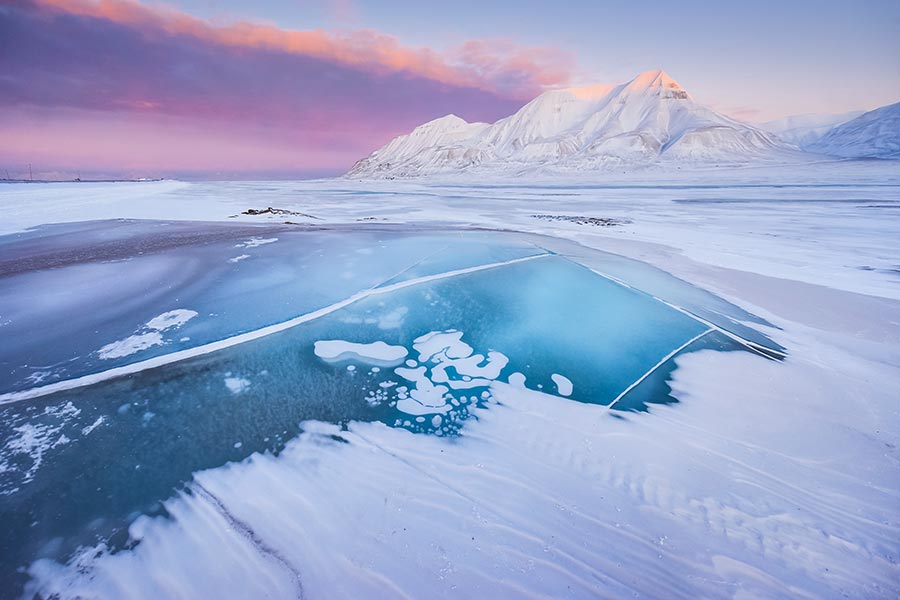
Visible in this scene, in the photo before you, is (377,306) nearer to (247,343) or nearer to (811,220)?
(247,343)

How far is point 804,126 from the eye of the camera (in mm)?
163875

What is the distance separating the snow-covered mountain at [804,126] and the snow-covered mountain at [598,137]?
40.1 metres

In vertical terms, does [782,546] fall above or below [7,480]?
below

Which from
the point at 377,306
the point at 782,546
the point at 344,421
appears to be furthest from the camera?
the point at 377,306

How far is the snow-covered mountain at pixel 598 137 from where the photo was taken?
88.0 m

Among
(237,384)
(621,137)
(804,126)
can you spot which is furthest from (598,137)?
(237,384)

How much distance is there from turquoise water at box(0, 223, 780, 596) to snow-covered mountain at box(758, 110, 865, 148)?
161572 mm


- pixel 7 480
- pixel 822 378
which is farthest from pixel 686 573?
pixel 7 480

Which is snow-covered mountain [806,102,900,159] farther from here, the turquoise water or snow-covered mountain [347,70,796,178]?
the turquoise water

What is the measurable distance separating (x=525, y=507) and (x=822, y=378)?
10.9 ft

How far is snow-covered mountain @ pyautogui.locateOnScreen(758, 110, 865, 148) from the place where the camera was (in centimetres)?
13688

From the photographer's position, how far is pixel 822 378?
3.67 meters

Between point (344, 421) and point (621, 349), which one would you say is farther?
point (621, 349)

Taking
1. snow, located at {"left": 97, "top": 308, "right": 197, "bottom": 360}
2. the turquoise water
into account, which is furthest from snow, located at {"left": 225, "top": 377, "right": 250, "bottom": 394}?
snow, located at {"left": 97, "top": 308, "right": 197, "bottom": 360}
